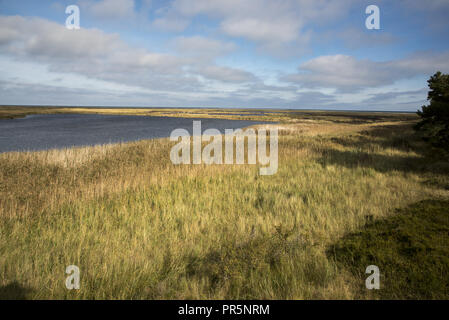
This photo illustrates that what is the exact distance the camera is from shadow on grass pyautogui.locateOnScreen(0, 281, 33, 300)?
2804 millimetres

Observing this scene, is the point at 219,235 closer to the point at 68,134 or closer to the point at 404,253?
the point at 404,253

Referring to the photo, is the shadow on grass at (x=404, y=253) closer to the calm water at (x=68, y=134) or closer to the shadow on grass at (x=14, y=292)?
the shadow on grass at (x=14, y=292)

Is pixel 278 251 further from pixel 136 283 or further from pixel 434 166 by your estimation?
pixel 434 166

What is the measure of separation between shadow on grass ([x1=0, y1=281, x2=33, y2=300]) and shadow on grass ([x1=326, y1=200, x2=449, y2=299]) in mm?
4441

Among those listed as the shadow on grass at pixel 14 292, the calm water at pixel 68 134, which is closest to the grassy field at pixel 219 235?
the shadow on grass at pixel 14 292

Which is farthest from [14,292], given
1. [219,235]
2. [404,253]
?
[404,253]

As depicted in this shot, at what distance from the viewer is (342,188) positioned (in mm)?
7668

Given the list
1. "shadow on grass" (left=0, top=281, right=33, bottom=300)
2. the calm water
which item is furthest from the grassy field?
the calm water

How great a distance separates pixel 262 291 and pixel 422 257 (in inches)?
103

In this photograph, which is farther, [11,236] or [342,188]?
[342,188]

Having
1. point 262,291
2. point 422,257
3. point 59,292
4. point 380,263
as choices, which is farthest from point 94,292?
point 422,257

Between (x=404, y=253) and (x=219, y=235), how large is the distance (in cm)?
327

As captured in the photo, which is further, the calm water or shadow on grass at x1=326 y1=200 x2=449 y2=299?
the calm water

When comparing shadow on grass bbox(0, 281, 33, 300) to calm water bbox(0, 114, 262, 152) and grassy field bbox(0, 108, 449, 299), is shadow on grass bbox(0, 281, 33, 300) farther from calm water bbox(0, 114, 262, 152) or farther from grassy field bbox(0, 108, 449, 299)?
calm water bbox(0, 114, 262, 152)
